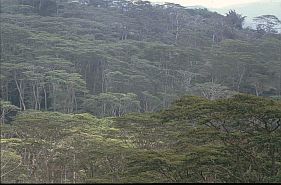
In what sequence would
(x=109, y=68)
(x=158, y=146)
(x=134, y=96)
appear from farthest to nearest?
(x=109, y=68) → (x=134, y=96) → (x=158, y=146)

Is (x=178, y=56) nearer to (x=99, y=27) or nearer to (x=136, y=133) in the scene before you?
(x=99, y=27)

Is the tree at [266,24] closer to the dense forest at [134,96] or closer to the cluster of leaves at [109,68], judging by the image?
the dense forest at [134,96]

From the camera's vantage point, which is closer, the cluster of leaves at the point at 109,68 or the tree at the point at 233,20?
the cluster of leaves at the point at 109,68

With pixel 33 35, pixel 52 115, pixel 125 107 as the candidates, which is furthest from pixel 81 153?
pixel 33 35

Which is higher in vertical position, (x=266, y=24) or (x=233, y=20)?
(x=233, y=20)

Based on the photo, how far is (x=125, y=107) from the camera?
37.6 metres

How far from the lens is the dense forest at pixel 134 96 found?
14305mm

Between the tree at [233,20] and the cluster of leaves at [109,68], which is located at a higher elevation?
the tree at [233,20]

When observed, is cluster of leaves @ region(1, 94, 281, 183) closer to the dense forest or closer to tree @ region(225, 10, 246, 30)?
the dense forest

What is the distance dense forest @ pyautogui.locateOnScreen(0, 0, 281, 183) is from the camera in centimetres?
1430

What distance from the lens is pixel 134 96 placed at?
112 feet

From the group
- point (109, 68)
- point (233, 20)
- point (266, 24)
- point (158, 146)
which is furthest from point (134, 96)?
point (266, 24)

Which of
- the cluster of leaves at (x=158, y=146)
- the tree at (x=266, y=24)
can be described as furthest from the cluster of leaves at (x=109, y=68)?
the tree at (x=266, y=24)

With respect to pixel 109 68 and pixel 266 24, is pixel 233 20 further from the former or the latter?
pixel 109 68
